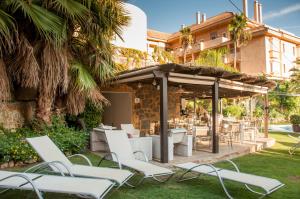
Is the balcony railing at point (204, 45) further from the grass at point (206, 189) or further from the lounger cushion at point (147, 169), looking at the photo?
the lounger cushion at point (147, 169)

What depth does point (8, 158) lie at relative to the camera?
25.8 feet

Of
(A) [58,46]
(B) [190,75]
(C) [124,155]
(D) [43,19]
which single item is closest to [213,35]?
(B) [190,75]

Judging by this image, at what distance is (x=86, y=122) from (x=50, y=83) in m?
3.64

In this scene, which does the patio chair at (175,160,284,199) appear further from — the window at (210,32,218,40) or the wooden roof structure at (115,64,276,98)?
the window at (210,32,218,40)

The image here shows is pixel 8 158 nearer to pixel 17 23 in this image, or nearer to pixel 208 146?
pixel 17 23

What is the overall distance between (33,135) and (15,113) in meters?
1.66

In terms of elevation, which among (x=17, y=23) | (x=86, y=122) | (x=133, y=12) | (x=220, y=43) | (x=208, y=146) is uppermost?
(x=220, y=43)

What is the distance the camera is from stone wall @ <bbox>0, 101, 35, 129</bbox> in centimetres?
985

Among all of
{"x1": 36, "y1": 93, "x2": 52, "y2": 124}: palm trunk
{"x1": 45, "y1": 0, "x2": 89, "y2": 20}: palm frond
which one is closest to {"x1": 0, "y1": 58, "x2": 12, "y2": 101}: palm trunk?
{"x1": 36, "y1": 93, "x2": 52, "y2": 124}: palm trunk

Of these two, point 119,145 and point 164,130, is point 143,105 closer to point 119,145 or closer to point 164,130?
point 164,130

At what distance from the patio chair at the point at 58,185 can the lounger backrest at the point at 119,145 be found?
2.24 metres

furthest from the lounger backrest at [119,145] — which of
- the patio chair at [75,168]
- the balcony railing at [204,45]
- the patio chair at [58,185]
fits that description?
the balcony railing at [204,45]

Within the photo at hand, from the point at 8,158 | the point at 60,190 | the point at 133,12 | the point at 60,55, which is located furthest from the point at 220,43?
the point at 60,190

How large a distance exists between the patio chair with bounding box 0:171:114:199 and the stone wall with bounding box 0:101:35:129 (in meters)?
5.62
